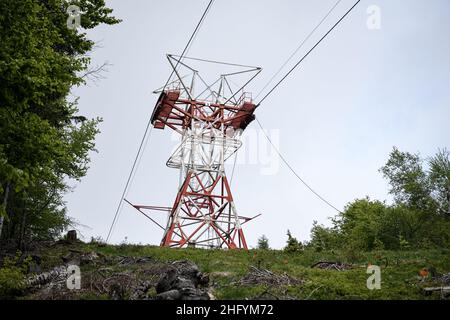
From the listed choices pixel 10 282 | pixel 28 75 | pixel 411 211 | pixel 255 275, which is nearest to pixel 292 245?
pixel 255 275

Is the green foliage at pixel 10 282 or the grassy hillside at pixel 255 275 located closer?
the green foliage at pixel 10 282

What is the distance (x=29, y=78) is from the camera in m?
8.31

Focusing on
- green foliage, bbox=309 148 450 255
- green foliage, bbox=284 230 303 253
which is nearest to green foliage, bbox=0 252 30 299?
green foliage, bbox=284 230 303 253

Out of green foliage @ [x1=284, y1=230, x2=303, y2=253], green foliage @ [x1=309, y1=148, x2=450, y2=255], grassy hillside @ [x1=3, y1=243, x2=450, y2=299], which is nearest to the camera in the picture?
grassy hillside @ [x1=3, y1=243, x2=450, y2=299]

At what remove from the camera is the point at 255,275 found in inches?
428

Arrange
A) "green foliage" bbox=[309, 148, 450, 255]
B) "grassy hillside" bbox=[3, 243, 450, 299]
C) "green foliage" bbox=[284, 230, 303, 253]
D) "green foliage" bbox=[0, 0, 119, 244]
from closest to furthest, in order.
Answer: "green foliage" bbox=[0, 0, 119, 244], "grassy hillside" bbox=[3, 243, 450, 299], "green foliage" bbox=[284, 230, 303, 253], "green foliage" bbox=[309, 148, 450, 255]

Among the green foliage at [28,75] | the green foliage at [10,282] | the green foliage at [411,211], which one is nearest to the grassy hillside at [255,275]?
the green foliage at [10,282]

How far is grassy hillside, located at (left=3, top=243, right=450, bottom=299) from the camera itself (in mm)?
9250

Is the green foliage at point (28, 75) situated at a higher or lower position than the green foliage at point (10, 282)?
higher

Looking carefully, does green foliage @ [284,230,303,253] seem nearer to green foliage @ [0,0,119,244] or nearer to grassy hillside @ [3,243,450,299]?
grassy hillside @ [3,243,450,299]

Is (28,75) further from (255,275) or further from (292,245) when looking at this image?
(292,245)

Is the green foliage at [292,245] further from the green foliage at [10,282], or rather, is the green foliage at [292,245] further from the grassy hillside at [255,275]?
the green foliage at [10,282]

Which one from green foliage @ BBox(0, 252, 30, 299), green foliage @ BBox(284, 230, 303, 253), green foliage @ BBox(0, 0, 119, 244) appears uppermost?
green foliage @ BBox(0, 0, 119, 244)

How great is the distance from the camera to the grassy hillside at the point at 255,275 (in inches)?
364
